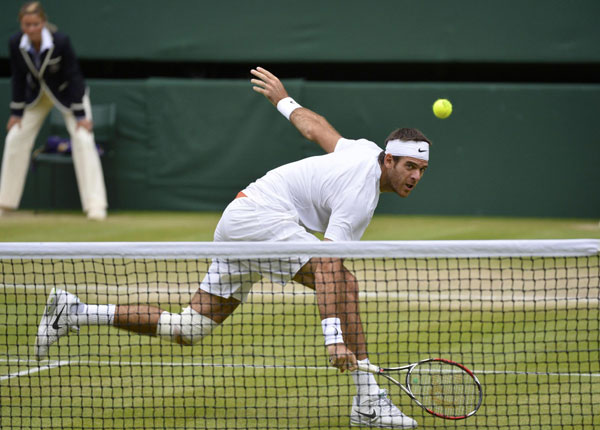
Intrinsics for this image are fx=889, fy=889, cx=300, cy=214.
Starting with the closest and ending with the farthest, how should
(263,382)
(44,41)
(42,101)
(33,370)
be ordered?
(263,382) → (33,370) → (44,41) → (42,101)

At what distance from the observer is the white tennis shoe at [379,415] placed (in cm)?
386

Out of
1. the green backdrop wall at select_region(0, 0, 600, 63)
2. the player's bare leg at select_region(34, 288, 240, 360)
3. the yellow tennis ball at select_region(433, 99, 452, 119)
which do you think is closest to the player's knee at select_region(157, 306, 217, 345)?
the player's bare leg at select_region(34, 288, 240, 360)

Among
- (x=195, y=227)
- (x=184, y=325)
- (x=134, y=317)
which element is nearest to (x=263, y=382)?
(x=184, y=325)

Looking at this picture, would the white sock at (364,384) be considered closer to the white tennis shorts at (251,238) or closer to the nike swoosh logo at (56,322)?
the white tennis shorts at (251,238)

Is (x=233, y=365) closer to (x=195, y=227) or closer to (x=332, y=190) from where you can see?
(x=332, y=190)

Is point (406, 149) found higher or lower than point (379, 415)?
higher

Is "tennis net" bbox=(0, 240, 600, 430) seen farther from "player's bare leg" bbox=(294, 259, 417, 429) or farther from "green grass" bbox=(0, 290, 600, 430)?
"player's bare leg" bbox=(294, 259, 417, 429)

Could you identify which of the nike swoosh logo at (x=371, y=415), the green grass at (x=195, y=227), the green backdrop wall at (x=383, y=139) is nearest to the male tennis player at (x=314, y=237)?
the nike swoosh logo at (x=371, y=415)

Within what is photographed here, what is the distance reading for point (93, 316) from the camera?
436 cm

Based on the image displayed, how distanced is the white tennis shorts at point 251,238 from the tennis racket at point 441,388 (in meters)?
0.62

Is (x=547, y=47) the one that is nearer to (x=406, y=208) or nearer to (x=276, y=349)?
(x=406, y=208)

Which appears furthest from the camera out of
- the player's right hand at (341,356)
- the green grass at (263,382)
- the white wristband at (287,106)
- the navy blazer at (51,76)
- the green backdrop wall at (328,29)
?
the green backdrop wall at (328,29)

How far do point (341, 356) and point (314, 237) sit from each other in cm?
85

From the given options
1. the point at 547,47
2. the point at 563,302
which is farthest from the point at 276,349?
the point at 547,47
